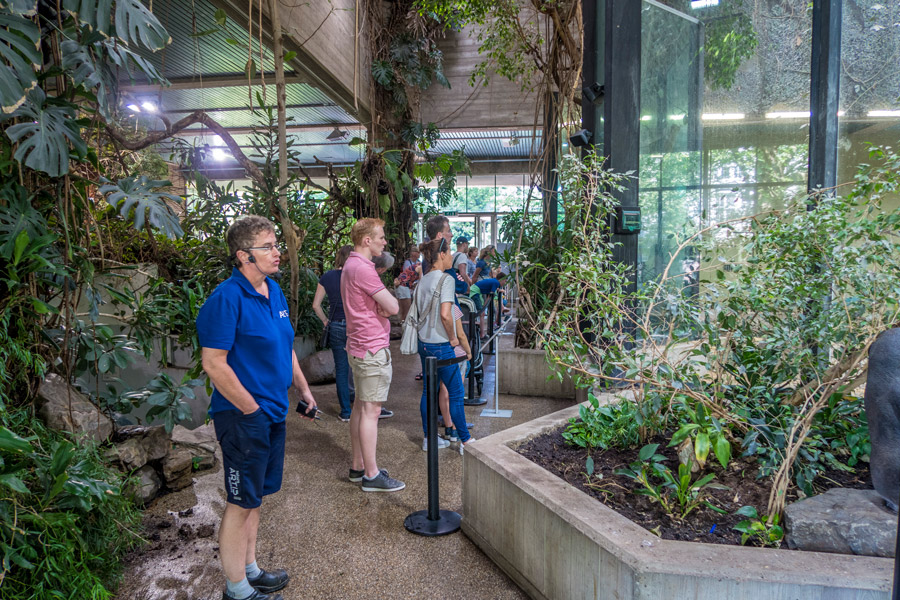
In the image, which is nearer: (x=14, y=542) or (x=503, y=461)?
(x=14, y=542)

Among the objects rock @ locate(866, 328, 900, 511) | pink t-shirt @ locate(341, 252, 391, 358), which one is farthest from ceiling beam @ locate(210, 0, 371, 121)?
rock @ locate(866, 328, 900, 511)

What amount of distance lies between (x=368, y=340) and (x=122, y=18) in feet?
6.72

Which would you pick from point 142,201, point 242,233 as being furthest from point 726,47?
point 142,201

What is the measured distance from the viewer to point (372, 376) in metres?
3.55

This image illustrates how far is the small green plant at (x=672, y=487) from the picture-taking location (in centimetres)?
236

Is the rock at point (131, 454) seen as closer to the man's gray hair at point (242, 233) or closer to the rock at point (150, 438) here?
the rock at point (150, 438)

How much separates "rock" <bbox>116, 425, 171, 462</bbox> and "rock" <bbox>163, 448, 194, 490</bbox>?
58 millimetres

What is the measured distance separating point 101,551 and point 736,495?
281 centimetres

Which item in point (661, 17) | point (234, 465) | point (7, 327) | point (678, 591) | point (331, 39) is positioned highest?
point (331, 39)

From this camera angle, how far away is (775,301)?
260 cm

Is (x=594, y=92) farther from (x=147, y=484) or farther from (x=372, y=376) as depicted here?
(x=147, y=484)

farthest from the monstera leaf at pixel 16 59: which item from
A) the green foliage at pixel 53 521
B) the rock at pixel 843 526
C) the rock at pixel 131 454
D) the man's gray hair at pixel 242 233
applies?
the rock at pixel 843 526

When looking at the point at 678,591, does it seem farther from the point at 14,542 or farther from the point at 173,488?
the point at 173,488

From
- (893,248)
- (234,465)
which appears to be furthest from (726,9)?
(234,465)
